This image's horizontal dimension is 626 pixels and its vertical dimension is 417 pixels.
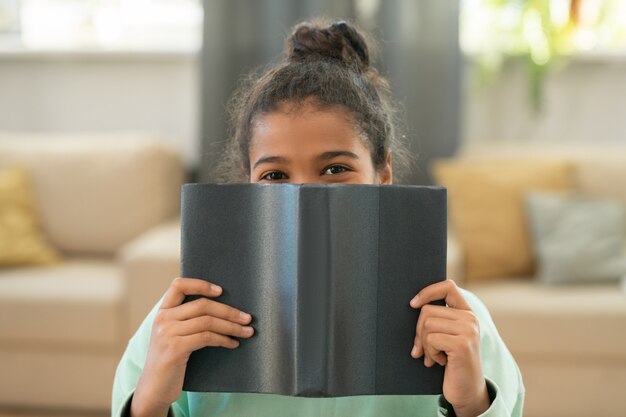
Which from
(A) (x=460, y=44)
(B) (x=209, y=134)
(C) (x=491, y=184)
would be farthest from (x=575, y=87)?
(B) (x=209, y=134)

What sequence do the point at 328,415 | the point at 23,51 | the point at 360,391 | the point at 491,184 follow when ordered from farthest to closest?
1. the point at 23,51
2. the point at 491,184
3. the point at 328,415
4. the point at 360,391

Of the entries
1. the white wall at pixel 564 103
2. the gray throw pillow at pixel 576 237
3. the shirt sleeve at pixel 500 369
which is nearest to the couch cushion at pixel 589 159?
the gray throw pillow at pixel 576 237

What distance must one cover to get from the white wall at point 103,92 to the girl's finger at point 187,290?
8.68 ft

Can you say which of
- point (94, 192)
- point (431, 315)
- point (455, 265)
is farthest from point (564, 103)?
point (431, 315)

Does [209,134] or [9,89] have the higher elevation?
[9,89]

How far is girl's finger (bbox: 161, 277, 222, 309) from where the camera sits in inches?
35.8

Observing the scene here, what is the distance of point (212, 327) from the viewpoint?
2.98ft

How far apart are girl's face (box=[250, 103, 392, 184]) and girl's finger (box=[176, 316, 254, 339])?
0.24m

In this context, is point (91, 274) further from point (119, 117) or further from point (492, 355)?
point (492, 355)

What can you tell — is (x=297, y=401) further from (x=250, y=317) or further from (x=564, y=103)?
(x=564, y=103)

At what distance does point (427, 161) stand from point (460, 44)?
0.46 m

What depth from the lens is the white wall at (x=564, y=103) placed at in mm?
3381

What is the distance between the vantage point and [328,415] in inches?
42.8

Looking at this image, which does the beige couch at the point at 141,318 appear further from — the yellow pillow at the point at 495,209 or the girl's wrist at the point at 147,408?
the girl's wrist at the point at 147,408
